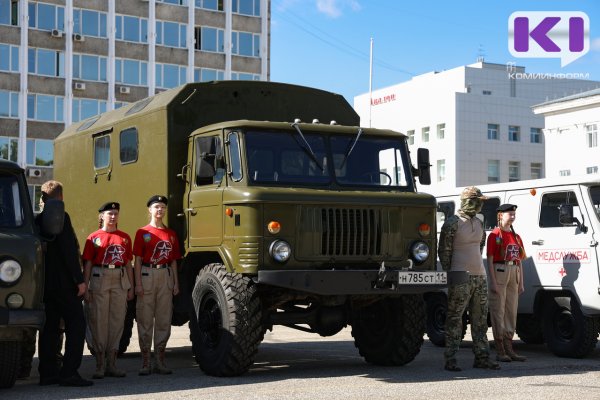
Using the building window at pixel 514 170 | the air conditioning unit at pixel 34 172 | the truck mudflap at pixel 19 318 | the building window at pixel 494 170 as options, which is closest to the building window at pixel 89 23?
the air conditioning unit at pixel 34 172

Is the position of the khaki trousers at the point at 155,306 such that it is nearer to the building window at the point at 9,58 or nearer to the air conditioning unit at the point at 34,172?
the air conditioning unit at the point at 34,172

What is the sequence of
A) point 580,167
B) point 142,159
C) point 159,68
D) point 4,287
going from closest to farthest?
1. point 4,287
2. point 142,159
3. point 159,68
4. point 580,167

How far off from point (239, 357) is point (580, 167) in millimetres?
58566

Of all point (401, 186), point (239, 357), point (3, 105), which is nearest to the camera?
point (239, 357)

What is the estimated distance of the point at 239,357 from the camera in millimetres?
10391

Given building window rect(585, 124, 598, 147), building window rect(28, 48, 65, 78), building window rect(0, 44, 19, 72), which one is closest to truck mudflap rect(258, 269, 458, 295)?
building window rect(0, 44, 19, 72)

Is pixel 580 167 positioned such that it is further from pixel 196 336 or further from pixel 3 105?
pixel 196 336

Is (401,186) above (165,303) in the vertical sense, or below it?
above

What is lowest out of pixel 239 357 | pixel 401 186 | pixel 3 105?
pixel 239 357

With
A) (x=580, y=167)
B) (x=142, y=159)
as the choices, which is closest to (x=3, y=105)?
(x=580, y=167)

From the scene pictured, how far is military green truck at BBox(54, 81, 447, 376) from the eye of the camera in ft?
34.2

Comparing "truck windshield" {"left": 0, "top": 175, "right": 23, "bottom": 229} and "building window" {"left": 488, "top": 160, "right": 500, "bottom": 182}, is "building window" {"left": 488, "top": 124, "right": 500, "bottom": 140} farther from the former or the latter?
"truck windshield" {"left": 0, "top": 175, "right": 23, "bottom": 229}

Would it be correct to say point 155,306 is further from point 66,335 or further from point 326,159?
point 326,159

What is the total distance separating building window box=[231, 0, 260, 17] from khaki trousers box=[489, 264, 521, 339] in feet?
173
